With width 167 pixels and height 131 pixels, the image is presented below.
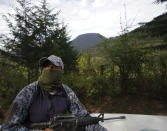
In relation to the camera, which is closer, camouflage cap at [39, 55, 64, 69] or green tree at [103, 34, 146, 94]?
camouflage cap at [39, 55, 64, 69]

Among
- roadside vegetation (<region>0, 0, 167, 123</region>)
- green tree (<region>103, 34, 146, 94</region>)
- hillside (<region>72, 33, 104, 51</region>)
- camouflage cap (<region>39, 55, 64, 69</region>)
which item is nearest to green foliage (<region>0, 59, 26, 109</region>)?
roadside vegetation (<region>0, 0, 167, 123</region>)

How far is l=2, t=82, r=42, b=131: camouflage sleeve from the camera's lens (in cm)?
177

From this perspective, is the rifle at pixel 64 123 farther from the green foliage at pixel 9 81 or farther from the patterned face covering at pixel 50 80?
the green foliage at pixel 9 81

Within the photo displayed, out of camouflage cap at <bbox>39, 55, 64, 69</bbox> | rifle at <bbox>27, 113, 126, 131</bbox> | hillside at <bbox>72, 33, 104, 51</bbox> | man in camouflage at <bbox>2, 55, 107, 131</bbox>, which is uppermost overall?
hillside at <bbox>72, 33, 104, 51</bbox>

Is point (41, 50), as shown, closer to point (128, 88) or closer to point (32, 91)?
point (128, 88)

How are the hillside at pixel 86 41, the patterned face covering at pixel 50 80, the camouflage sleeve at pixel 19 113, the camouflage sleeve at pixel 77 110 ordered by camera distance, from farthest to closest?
the hillside at pixel 86 41
the camouflage sleeve at pixel 77 110
the patterned face covering at pixel 50 80
the camouflage sleeve at pixel 19 113

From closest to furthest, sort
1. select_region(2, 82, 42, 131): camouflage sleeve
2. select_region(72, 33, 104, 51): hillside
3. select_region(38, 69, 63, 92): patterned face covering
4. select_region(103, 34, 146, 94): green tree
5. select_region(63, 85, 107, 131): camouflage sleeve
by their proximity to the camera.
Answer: select_region(2, 82, 42, 131): camouflage sleeve
select_region(38, 69, 63, 92): patterned face covering
select_region(63, 85, 107, 131): camouflage sleeve
select_region(103, 34, 146, 94): green tree
select_region(72, 33, 104, 51): hillside

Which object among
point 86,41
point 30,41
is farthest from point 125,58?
point 86,41

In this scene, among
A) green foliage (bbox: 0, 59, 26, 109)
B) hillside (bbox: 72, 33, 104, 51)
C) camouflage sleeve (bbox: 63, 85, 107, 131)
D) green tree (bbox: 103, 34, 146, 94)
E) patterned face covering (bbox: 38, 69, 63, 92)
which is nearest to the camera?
patterned face covering (bbox: 38, 69, 63, 92)

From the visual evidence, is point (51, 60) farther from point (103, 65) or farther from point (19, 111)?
point (103, 65)

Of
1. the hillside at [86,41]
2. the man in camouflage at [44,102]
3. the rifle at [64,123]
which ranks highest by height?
the hillside at [86,41]

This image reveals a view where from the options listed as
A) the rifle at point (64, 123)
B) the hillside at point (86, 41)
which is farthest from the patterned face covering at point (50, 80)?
the hillside at point (86, 41)

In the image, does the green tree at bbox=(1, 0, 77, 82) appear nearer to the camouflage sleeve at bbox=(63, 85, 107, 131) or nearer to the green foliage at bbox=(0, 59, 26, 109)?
the green foliage at bbox=(0, 59, 26, 109)

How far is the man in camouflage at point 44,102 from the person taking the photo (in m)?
1.81
